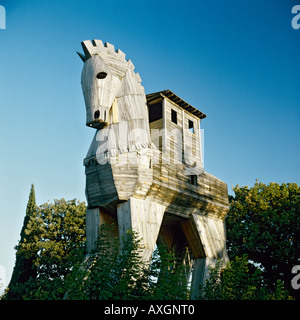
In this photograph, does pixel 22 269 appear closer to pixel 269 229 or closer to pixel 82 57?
pixel 269 229

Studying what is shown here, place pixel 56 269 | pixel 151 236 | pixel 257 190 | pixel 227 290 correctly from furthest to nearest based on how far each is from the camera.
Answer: pixel 56 269 < pixel 257 190 < pixel 151 236 < pixel 227 290

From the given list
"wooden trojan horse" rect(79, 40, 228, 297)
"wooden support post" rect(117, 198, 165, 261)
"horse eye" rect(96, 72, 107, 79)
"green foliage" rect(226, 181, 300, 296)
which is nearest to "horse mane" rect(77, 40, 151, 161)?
"wooden trojan horse" rect(79, 40, 228, 297)

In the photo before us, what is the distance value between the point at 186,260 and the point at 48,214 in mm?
14140

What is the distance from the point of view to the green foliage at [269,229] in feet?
72.4

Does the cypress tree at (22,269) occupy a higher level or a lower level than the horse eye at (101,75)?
lower

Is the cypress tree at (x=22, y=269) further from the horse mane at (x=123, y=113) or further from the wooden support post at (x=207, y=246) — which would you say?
the horse mane at (x=123, y=113)

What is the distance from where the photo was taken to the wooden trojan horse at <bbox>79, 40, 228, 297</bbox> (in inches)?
515

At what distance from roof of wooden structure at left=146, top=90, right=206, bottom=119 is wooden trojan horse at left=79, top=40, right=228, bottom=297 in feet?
0.64

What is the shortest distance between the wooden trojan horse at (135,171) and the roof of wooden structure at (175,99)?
0.64ft

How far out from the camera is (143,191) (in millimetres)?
13406

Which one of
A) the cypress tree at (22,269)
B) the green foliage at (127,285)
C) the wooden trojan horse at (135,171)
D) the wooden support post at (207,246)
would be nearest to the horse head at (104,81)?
the wooden trojan horse at (135,171)

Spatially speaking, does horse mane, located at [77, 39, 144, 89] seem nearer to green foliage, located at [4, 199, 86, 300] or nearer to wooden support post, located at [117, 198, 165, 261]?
wooden support post, located at [117, 198, 165, 261]

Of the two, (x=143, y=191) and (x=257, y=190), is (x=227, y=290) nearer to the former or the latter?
(x=143, y=191)

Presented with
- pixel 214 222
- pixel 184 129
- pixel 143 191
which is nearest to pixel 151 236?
pixel 143 191
